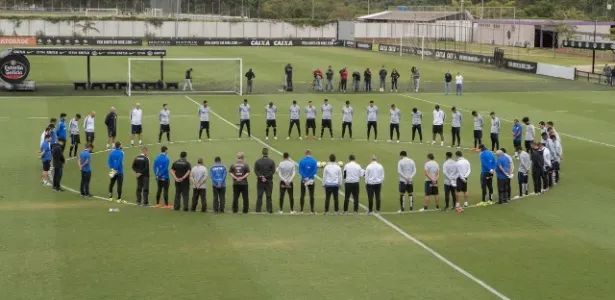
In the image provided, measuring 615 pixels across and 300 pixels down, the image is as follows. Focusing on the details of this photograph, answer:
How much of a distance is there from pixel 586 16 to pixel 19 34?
75426 millimetres

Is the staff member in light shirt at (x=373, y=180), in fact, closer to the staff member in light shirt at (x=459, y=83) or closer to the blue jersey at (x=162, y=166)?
the blue jersey at (x=162, y=166)

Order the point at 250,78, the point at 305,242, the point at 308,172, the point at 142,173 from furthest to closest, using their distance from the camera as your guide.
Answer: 1. the point at 250,78
2. the point at 142,173
3. the point at 308,172
4. the point at 305,242

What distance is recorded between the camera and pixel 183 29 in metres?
112

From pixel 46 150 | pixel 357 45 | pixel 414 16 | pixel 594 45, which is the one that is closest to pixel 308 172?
pixel 46 150

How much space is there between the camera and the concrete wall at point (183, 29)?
105 m

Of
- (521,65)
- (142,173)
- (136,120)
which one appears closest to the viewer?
(142,173)

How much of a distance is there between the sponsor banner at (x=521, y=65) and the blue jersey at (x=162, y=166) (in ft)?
173

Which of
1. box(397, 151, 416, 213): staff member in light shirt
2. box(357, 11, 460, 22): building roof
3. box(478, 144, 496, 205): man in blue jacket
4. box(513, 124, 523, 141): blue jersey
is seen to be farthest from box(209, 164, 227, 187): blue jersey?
box(357, 11, 460, 22): building roof

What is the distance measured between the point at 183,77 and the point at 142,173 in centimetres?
4033

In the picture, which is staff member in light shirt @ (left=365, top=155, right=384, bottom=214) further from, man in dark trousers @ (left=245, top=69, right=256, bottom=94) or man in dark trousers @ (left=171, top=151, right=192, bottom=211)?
man in dark trousers @ (left=245, top=69, right=256, bottom=94)

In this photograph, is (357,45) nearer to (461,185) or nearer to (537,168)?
(537,168)

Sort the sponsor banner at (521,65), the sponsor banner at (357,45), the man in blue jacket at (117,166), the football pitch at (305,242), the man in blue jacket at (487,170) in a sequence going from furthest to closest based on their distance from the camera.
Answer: the sponsor banner at (357,45) → the sponsor banner at (521,65) → the man in blue jacket at (487,170) → the man in blue jacket at (117,166) → the football pitch at (305,242)

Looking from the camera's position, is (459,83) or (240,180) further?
(459,83)


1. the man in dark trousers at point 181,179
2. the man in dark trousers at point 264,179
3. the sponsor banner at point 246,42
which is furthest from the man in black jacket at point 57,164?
the sponsor banner at point 246,42
